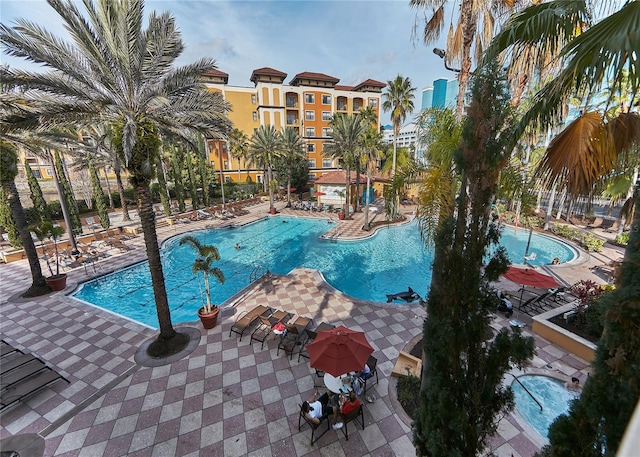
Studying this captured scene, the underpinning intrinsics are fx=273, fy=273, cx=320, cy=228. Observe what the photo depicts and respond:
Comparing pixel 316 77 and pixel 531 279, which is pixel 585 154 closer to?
pixel 531 279

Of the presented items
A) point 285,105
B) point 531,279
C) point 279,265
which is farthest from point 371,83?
point 531,279

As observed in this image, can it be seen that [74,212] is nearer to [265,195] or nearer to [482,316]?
[265,195]

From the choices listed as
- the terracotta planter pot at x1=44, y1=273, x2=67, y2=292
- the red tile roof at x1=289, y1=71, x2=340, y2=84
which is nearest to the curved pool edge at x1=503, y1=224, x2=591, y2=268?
the terracotta planter pot at x1=44, y1=273, x2=67, y2=292

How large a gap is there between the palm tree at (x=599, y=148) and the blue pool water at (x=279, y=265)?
33.5 feet

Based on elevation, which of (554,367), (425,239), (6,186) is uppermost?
(6,186)

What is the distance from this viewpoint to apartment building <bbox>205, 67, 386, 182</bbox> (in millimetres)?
45094

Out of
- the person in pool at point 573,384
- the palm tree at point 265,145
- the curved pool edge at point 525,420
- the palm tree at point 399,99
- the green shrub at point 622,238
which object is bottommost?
the curved pool edge at point 525,420

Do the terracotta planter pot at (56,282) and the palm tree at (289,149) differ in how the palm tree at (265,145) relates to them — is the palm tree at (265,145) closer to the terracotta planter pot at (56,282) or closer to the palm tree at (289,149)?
the palm tree at (289,149)

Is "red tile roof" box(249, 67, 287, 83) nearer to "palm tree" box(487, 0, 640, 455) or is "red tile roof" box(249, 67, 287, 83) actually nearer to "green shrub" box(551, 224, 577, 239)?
"green shrub" box(551, 224, 577, 239)

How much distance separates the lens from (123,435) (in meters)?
6.32

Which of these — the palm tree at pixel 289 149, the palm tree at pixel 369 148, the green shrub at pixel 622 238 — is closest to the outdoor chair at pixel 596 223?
the green shrub at pixel 622 238

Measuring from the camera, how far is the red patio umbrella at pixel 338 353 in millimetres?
6473

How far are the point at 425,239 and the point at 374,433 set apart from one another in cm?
468

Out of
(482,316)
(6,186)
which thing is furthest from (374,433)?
(6,186)
